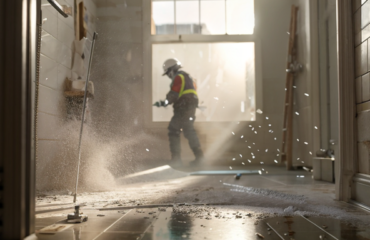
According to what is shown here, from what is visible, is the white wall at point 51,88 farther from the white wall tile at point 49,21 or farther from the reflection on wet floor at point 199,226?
the reflection on wet floor at point 199,226

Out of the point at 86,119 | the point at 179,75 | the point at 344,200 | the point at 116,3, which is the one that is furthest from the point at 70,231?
the point at 116,3

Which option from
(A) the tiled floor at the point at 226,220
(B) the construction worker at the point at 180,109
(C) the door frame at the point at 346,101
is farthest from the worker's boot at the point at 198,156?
(C) the door frame at the point at 346,101

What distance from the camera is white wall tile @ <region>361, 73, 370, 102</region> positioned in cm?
161

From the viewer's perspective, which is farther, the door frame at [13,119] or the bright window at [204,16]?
the bright window at [204,16]

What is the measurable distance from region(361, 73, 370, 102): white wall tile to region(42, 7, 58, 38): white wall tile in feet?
6.10

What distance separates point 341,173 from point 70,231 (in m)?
1.27

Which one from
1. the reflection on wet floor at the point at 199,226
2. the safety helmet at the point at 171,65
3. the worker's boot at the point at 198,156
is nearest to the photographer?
the reflection on wet floor at the point at 199,226

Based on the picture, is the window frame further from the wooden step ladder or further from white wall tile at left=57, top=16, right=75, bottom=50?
white wall tile at left=57, top=16, right=75, bottom=50

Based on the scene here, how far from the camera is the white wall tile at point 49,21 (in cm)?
241

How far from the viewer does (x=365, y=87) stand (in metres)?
1.64

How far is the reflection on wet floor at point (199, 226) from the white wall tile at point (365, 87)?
0.58m

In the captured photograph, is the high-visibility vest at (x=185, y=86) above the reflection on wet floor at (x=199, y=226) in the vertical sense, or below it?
above

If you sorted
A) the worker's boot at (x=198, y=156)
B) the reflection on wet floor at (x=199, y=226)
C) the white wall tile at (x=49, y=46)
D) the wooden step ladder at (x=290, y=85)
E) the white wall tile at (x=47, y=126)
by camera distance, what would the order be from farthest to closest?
the worker's boot at (x=198, y=156), the wooden step ladder at (x=290, y=85), the white wall tile at (x=49, y=46), the white wall tile at (x=47, y=126), the reflection on wet floor at (x=199, y=226)

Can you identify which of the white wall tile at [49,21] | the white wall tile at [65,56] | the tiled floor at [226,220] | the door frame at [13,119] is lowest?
the tiled floor at [226,220]
